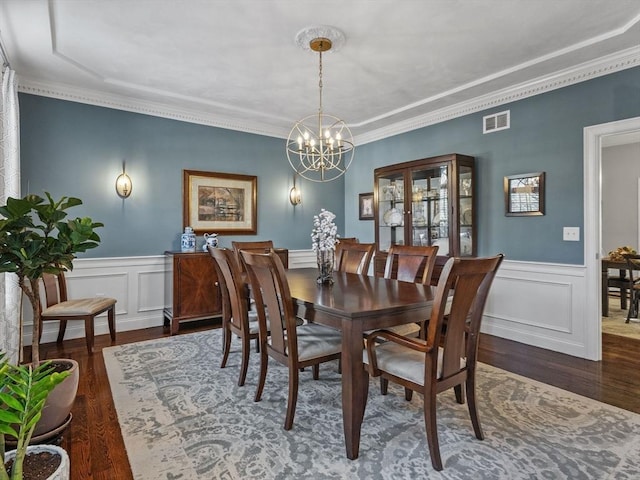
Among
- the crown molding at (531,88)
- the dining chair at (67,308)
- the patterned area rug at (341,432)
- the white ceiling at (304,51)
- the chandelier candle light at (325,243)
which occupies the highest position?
the white ceiling at (304,51)

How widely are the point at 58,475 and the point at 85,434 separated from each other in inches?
38.4

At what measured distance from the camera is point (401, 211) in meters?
4.63

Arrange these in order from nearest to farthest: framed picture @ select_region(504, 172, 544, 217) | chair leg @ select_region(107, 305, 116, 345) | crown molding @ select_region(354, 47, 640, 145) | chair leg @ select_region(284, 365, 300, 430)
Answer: chair leg @ select_region(284, 365, 300, 430), crown molding @ select_region(354, 47, 640, 145), framed picture @ select_region(504, 172, 544, 217), chair leg @ select_region(107, 305, 116, 345)

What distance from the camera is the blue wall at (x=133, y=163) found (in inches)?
148

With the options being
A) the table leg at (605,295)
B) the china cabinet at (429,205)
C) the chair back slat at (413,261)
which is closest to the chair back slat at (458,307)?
the chair back slat at (413,261)

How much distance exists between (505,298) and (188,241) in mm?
3632

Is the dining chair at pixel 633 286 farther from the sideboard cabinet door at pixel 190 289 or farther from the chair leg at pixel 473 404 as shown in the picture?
the sideboard cabinet door at pixel 190 289

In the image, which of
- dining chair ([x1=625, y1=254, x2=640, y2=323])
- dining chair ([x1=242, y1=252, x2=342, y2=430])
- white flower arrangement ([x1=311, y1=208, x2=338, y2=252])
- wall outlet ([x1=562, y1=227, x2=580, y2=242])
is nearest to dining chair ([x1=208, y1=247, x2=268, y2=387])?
dining chair ([x1=242, y1=252, x2=342, y2=430])

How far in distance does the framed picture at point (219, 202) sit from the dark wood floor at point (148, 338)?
133 cm

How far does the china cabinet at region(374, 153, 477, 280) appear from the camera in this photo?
4.05 meters

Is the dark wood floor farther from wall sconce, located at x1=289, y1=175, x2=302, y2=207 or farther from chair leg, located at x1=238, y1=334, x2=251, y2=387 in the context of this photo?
wall sconce, located at x1=289, y1=175, x2=302, y2=207

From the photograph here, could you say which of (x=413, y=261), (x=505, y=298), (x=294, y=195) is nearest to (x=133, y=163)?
(x=294, y=195)

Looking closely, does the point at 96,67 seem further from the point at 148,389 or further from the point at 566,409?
the point at 566,409

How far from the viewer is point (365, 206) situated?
223 inches
